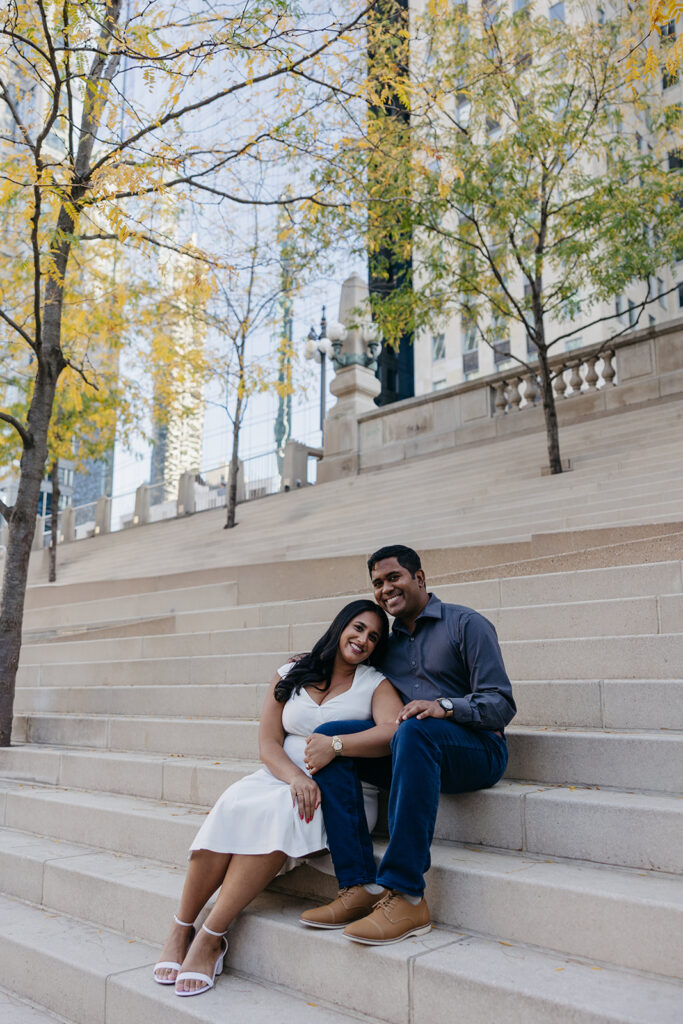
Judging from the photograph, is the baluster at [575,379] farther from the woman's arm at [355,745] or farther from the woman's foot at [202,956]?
the woman's foot at [202,956]

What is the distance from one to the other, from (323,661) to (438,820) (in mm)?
831

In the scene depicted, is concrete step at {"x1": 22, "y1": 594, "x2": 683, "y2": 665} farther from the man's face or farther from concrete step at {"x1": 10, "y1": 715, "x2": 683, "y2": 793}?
the man's face

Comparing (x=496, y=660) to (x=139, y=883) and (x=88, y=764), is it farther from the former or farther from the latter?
(x=88, y=764)

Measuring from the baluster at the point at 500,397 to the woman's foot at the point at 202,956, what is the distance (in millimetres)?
14377

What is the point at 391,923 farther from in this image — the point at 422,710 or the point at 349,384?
the point at 349,384

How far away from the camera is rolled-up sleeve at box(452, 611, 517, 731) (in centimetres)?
347

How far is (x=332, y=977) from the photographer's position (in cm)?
313

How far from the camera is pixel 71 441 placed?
65.0 feet

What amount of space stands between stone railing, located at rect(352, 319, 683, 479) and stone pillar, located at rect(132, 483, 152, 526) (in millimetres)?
11345

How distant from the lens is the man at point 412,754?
312 cm

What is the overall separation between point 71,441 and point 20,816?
49.7 feet

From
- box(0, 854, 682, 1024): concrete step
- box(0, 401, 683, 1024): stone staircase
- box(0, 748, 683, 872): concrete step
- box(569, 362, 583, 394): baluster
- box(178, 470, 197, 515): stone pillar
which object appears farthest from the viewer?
box(178, 470, 197, 515): stone pillar

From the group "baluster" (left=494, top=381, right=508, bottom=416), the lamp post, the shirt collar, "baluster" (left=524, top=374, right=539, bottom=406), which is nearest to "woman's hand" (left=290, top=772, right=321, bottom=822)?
the shirt collar

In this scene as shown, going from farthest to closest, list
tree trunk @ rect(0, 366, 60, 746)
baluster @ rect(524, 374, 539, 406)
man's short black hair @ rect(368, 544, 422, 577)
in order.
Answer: baluster @ rect(524, 374, 539, 406)
tree trunk @ rect(0, 366, 60, 746)
man's short black hair @ rect(368, 544, 422, 577)
